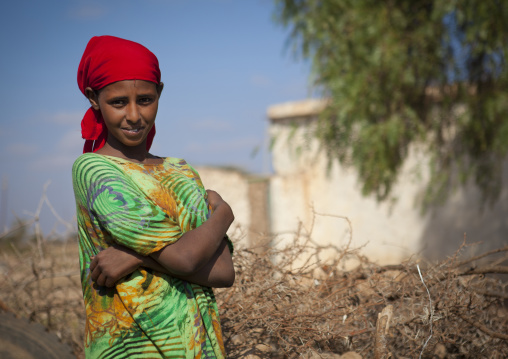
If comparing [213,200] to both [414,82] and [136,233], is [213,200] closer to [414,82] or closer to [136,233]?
[136,233]

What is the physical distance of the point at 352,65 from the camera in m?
6.16

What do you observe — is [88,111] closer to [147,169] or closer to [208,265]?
[147,169]

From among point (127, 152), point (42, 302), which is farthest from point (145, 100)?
point (42, 302)

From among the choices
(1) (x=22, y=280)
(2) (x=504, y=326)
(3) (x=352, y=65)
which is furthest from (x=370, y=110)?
(1) (x=22, y=280)

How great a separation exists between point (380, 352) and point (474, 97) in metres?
4.76

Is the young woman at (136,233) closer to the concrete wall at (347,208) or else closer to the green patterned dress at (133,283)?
the green patterned dress at (133,283)

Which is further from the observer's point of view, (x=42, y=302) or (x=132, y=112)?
(x=42, y=302)

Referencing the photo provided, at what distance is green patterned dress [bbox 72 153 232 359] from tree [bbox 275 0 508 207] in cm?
484

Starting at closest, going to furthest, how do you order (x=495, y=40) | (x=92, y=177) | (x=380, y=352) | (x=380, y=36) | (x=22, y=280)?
(x=92, y=177), (x=380, y=352), (x=22, y=280), (x=495, y=40), (x=380, y=36)

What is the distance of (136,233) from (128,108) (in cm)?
40

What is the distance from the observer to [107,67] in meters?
1.40

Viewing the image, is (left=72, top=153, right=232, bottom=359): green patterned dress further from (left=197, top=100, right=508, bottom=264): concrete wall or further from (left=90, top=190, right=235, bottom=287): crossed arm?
(left=197, top=100, right=508, bottom=264): concrete wall

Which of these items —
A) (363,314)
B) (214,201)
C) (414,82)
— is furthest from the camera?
(414,82)

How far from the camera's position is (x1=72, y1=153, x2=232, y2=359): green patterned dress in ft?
4.19
